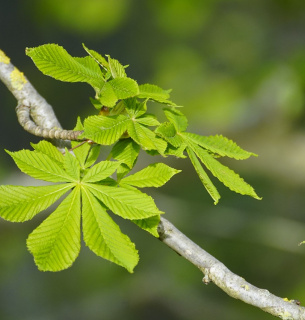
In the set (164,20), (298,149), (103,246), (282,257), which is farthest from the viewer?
(282,257)

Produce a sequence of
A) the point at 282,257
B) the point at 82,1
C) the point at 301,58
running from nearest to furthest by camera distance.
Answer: the point at 301,58 < the point at 82,1 < the point at 282,257

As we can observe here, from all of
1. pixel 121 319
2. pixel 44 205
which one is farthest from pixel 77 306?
pixel 44 205

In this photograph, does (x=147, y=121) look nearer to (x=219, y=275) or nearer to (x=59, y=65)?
(x=59, y=65)

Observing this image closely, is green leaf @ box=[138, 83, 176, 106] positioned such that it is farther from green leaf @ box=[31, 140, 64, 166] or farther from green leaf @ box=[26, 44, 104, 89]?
green leaf @ box=[31, 140, 64, 166]

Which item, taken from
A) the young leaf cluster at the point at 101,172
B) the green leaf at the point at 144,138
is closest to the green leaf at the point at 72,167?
the young leaf cluster at the point at 101,172

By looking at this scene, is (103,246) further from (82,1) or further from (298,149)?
(82,1)

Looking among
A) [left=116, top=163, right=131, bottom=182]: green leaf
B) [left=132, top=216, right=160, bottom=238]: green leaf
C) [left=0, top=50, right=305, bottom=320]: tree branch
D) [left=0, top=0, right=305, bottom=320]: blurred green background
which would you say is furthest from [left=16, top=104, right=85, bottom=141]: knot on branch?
[left=0, top=0, right=305, bottom=320]: blurred green background
